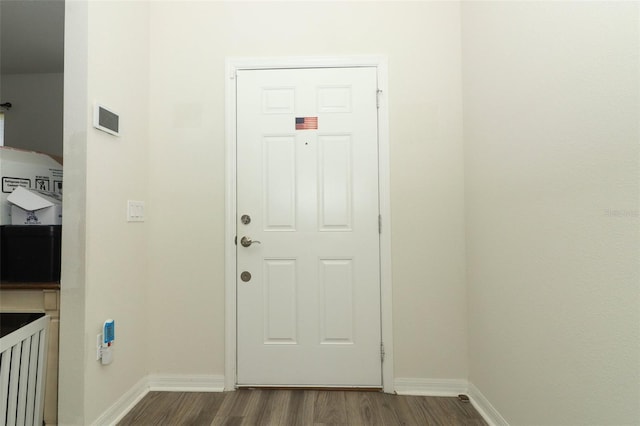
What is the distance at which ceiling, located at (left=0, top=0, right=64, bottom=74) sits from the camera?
2188mm

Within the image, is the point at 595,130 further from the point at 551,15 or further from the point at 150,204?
the point at 150,204

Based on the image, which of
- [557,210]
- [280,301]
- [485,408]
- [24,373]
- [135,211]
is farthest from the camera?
[280,301]

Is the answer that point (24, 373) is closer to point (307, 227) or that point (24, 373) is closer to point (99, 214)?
point (99, 214)

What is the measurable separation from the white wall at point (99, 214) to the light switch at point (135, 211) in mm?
39

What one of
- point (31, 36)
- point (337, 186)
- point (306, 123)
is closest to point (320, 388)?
point (337, 186)

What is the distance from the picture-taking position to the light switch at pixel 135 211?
1.83m

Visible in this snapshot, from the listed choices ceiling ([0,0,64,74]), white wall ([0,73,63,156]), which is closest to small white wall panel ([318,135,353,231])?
ceiling ([0,0,64,74])

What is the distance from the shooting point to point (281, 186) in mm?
2014

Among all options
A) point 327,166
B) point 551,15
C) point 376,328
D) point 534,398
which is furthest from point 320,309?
point 551,15

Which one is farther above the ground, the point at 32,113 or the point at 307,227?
the point at 32,113

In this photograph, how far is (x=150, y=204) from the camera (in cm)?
204

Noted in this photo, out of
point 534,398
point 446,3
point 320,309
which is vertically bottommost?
point 534,398

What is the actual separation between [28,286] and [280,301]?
133cm

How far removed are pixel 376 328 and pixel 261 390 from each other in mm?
870
